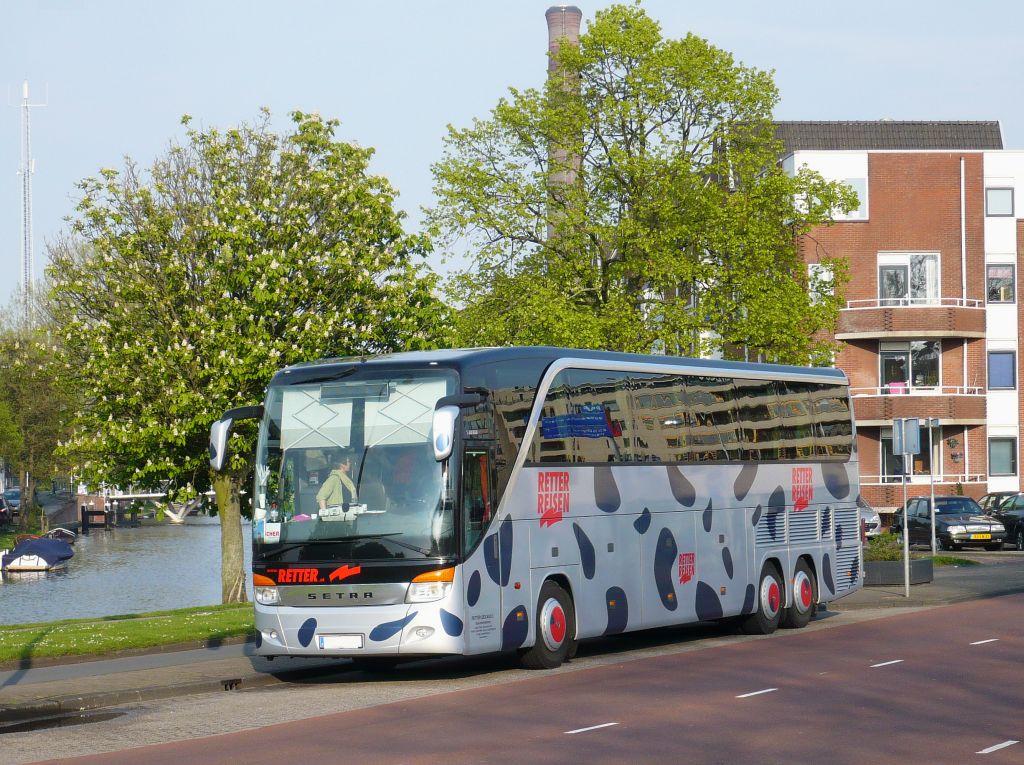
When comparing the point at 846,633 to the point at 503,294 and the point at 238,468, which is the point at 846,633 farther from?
the point at 503,294

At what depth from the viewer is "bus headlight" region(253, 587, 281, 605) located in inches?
620

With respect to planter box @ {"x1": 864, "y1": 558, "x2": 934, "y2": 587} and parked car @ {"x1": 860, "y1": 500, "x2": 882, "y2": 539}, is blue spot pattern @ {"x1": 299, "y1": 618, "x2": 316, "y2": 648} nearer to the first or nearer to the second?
planter box @ {"x1": 864, "y1": 558, "x2": 934, "y2": 587}

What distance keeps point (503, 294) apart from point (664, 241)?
197 inches

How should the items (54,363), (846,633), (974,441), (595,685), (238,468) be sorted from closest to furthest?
(595,685)
(846,633)
(238,468)
(54,363)
(974,441)

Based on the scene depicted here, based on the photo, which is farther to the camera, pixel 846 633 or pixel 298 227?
pixel 298 227

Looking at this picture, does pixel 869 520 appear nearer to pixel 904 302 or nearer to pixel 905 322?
pixel 905 322

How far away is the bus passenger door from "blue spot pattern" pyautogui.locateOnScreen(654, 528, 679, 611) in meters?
3.50

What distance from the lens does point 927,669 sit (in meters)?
15.6

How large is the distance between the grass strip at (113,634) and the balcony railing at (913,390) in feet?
126

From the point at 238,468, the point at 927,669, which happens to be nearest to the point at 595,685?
the point at 927,669

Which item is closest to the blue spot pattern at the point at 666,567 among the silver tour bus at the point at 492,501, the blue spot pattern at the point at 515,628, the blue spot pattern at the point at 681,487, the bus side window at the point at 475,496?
the silver tour bus at the point at 492,501

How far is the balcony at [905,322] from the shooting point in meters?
57.6

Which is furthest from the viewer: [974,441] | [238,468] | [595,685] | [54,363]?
[974,441]

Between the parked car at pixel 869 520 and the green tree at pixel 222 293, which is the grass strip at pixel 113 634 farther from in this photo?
the parked car at pixel 869 520
